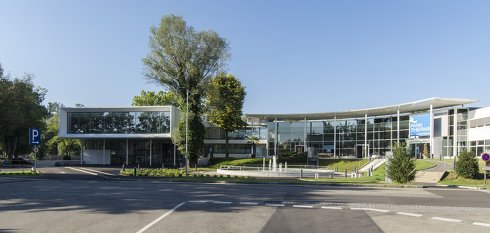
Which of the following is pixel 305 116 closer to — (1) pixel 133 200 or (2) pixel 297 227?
(1) pixel 133 200

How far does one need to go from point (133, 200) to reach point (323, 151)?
58.8 meters

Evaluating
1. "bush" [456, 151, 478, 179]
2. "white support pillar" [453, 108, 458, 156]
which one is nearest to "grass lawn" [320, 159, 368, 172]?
"white support pillar" [453, 108, 458, 156]

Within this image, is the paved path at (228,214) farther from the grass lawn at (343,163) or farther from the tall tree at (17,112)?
the grass lawn at (343,163)

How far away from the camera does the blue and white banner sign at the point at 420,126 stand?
59.4 meters

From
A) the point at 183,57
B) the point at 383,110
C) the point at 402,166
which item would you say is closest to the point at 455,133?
the point at 383,110

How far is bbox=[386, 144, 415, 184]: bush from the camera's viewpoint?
29.8 metres

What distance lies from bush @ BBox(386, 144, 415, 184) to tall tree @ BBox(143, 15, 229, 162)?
95.4ft

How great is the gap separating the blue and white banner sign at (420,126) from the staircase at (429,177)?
24.3m

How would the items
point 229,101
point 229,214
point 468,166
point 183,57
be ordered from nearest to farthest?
point 229,214 < point 468,166 < point 183,57 < point 229,101

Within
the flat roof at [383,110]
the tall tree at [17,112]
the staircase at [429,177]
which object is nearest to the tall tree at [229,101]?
the flat roof at [383,110]

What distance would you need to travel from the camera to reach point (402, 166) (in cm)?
2988

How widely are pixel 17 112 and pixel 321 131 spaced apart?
46948 millimetres

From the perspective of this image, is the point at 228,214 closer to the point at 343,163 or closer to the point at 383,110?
the point at 343,163

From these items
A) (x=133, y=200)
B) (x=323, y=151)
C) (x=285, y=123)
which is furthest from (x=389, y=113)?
(x=133, y=200)
